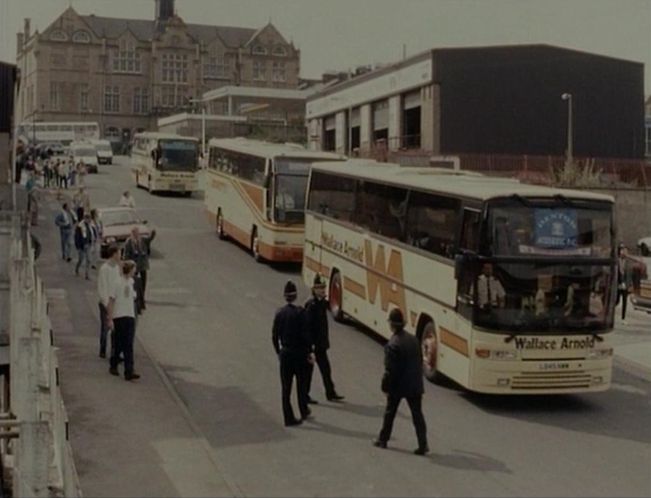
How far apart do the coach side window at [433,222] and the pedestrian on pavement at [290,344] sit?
3459 mm

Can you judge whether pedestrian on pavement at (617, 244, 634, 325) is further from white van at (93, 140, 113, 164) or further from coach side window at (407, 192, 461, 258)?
white van at (93, 140, 113, 164)

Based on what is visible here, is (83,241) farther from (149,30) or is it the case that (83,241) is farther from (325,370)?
(149,30)

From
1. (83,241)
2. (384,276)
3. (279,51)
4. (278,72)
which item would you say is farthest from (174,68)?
(384,276)

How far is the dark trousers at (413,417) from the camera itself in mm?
13062

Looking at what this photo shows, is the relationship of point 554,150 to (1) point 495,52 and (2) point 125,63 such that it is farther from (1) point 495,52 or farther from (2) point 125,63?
(2) point 125,63

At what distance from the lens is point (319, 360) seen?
51.0 feet

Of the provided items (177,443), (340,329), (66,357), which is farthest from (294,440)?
(340,329)

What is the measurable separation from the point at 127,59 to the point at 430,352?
115 m

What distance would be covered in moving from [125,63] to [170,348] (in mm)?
111857

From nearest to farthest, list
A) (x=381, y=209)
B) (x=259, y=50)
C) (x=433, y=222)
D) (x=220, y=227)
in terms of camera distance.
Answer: (x=433, y=222)
(x=381, y=209)
(x=220, y=227)
(x=259, y=50)

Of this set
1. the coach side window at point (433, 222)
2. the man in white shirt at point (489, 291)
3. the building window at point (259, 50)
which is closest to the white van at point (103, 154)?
the building window at point (259, 50)

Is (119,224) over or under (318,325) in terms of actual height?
over

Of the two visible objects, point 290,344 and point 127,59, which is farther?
point 127,59

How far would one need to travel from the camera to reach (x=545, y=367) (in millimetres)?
15664
